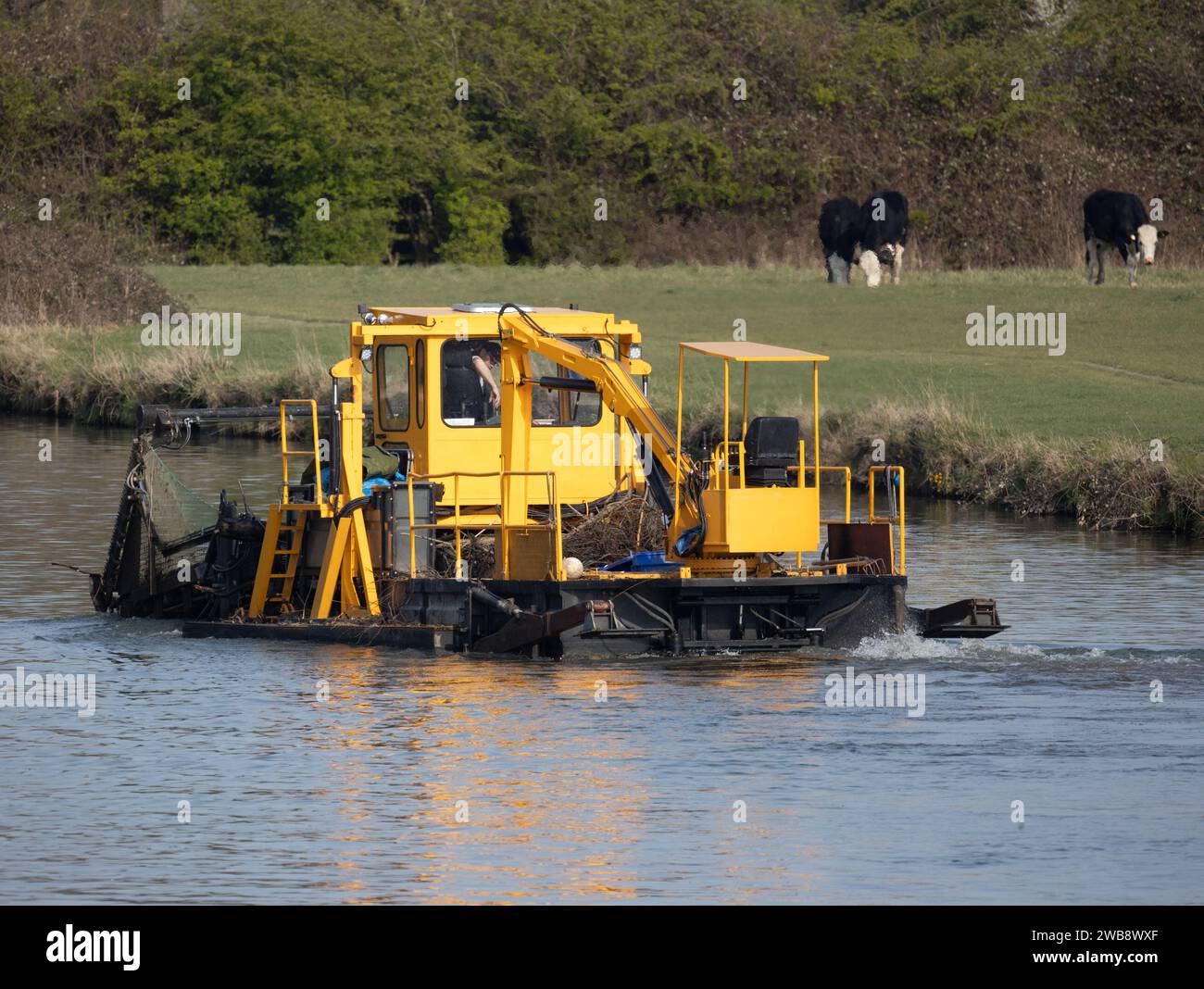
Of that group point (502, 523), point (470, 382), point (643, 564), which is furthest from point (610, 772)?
point (470, 382)

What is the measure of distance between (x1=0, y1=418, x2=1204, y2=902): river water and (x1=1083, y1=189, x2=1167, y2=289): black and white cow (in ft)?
96.5

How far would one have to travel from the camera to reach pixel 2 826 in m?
15.2

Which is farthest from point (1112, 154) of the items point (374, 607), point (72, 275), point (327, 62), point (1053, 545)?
point (374, 607)

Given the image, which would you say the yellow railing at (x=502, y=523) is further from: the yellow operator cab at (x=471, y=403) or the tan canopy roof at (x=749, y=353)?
the tan canopy roof at (x=749, y=353)

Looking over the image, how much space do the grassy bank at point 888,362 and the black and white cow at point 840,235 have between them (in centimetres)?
65

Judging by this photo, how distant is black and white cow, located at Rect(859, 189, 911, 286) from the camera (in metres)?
55.6

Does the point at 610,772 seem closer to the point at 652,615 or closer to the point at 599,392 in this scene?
the point at 652,615

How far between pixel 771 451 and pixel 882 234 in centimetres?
3727

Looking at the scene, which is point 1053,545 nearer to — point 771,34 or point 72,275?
point 72,275

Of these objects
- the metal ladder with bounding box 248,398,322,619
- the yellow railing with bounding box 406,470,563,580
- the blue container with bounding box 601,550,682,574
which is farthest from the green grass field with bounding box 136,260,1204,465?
the metal ladder with bounding box 248,398,322,619

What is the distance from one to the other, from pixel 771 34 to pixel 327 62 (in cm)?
1409

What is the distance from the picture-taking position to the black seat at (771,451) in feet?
64.5

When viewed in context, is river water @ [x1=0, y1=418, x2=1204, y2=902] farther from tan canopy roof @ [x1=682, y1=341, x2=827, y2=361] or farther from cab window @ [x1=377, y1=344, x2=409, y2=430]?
tan canopy roof @ [x1=682, y1=341, x2=827, y2=361]
